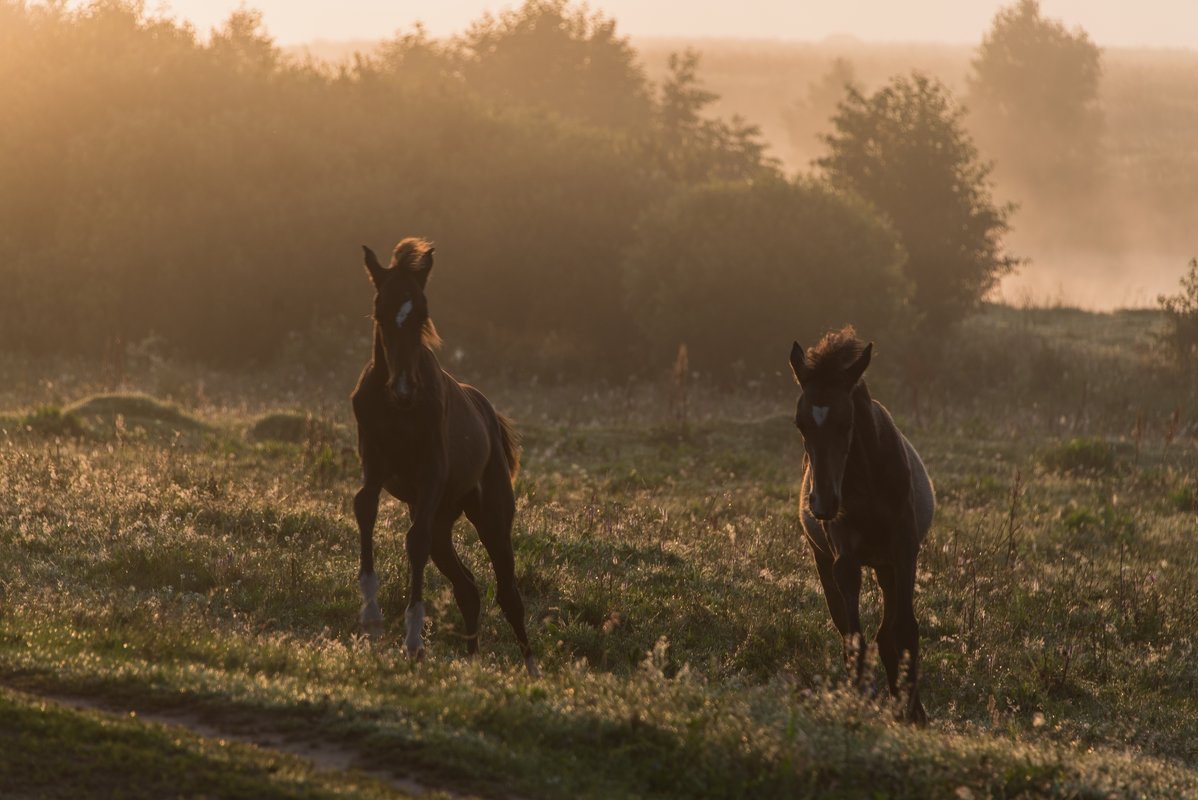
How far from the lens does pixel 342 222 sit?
4128 centimetres

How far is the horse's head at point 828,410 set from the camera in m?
9.48

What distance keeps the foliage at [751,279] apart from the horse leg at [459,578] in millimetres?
28095

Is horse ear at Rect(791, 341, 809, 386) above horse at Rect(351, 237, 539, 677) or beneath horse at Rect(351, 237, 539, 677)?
above

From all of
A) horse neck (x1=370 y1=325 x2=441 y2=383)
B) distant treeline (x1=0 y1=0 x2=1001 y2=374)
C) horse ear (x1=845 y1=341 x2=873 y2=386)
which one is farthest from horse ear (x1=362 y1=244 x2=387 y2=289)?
distant treeline (x1=0 y1=0 x2=1001 y2=374)

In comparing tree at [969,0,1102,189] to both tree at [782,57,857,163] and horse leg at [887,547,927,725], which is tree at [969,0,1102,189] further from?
horse leg at [887,547,927,725]

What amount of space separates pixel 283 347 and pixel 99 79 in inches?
460

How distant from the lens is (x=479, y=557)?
589 inches

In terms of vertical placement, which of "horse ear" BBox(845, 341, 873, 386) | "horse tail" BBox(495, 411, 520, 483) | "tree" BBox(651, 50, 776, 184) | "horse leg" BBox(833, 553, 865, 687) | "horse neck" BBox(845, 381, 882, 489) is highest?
"tree" BBox(651, 50, 776, 184)

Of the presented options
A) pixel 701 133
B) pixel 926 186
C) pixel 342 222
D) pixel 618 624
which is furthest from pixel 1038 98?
pixel 618 624

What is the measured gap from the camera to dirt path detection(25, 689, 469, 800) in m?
7.46

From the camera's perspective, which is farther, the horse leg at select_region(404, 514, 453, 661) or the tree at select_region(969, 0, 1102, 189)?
the tree at select_region(969, 0, 1102, 189)

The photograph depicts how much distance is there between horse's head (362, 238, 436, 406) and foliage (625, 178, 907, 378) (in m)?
29.0

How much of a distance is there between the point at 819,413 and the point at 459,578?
356cm

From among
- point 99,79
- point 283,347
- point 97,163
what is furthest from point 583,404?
point 99,79
